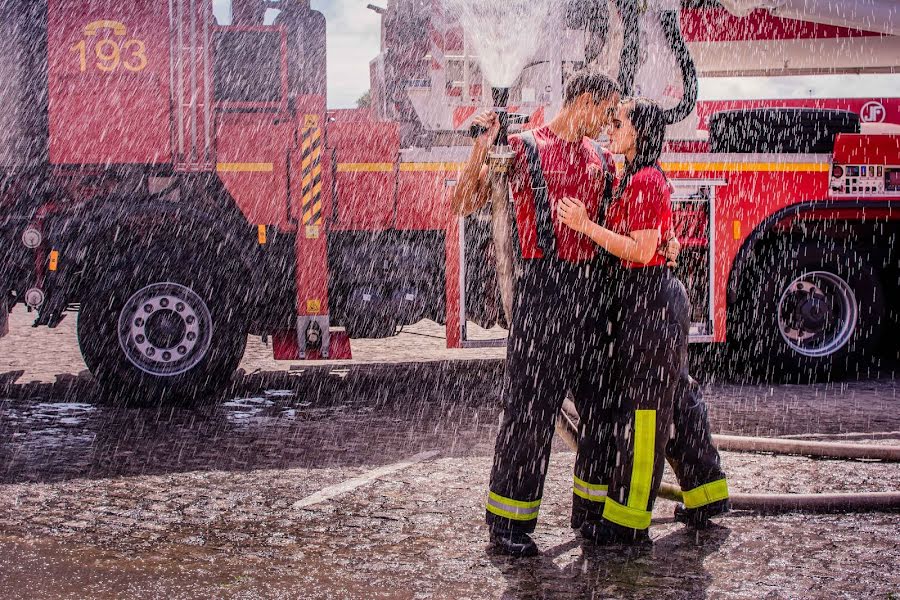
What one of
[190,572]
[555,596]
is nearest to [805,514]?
[555,596]

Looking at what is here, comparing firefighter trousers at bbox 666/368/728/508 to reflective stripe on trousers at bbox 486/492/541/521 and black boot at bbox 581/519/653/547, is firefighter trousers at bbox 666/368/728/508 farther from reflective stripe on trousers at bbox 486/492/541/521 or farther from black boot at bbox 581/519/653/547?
reflective stripe on trousers at bbox 486/492/541/521

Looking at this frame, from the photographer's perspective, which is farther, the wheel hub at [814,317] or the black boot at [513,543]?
the wheel hub at [814,317]

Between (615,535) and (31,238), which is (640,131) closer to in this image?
(615,535)

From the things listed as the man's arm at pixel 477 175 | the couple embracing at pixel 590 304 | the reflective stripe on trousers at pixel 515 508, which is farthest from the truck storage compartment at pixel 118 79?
the reflective stripe on trousers at pixel 515 508

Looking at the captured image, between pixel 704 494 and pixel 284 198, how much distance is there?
4084 mm

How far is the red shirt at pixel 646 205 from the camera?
13.2 ft

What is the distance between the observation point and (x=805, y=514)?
463cm

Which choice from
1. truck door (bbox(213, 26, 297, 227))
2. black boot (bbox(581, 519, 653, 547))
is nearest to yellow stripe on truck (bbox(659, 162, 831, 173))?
truck door (bbox(213, 26, 297, 227))

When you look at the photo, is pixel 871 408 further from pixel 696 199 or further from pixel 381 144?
pixel 381 144

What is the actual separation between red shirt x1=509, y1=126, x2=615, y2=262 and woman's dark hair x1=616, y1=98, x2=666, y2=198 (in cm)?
12

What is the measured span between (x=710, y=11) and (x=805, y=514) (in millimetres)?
5925

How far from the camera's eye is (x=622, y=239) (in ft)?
13.1

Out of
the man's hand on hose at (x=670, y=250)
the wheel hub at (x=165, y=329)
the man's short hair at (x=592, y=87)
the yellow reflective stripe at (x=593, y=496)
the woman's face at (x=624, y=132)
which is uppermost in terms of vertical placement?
the man's short hair at (x=592, y=87)

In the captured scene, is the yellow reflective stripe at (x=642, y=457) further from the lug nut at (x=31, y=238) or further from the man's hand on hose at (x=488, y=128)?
the lug nut at (x=31, y=238)
